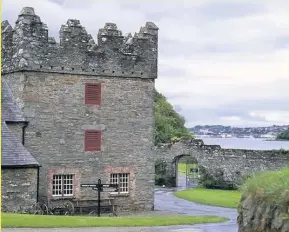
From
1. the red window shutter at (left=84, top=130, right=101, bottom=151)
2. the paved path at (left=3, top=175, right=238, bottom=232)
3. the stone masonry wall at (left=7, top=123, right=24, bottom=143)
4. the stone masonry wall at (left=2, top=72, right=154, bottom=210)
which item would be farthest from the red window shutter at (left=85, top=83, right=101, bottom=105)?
the paved path at (left=3, top=175, right=238, bottom=232)

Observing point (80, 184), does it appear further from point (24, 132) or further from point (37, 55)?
point (37, 55)

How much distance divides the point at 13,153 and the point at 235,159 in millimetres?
21737

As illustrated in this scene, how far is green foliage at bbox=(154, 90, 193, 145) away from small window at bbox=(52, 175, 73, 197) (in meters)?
44.1

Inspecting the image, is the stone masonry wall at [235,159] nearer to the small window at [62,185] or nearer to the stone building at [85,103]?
the stone building at [85,103]

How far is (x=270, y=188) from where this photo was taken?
1346 centimetres

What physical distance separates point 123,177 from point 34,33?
345 inches

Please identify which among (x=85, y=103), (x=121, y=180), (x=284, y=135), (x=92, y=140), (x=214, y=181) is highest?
(x=284, y=135)

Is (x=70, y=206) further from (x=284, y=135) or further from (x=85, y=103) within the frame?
(x=284, y=135)

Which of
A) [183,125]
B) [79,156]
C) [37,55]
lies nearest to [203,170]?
[79,156]

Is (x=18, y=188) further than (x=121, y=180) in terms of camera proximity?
No

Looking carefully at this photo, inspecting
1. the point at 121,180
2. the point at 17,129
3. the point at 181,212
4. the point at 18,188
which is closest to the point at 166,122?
the point at 121,180

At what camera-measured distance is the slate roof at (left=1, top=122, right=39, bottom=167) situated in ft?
90.0

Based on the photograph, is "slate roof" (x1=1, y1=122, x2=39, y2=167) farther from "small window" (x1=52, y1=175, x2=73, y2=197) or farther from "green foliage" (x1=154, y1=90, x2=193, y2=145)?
"green foliage" (x1=154, y1=90, x2=193, y2=145)

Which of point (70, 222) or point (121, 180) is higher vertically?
point (121, 180)
